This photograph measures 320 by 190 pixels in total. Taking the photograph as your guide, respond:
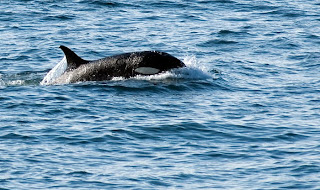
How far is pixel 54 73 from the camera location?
26.5 m

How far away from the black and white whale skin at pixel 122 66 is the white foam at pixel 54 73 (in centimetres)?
32

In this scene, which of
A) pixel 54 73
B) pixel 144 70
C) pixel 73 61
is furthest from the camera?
pixel 54 73

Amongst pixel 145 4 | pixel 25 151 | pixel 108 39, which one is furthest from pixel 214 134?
pixel 145 4

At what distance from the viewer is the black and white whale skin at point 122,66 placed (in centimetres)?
2514

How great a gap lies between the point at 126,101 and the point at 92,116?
178 centimetres

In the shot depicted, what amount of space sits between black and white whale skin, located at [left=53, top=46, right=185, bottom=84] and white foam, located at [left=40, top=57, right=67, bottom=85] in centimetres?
32

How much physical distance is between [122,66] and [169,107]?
11.6 ft

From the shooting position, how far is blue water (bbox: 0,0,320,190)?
17.1 meters

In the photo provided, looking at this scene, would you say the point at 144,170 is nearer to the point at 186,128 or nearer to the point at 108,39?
the point at 186,128

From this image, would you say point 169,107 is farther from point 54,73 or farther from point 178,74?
point 54,73

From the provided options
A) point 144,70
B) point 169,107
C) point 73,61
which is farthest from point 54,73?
point 169,107

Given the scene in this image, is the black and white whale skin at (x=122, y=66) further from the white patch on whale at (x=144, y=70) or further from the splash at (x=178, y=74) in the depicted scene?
the splash at (x=178, y=74)

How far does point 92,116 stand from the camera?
21125 millimetres

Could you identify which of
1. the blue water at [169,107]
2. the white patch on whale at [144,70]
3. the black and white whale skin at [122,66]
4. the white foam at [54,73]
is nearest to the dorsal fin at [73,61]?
the black and white whale skin at [122,66]
